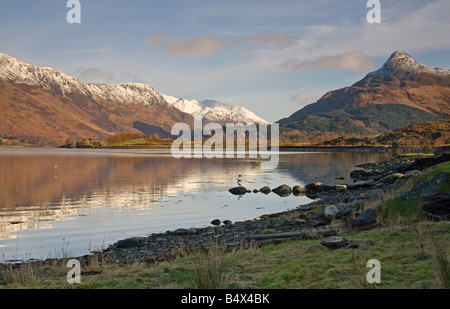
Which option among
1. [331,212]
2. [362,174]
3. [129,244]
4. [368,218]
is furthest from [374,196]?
[362,174]

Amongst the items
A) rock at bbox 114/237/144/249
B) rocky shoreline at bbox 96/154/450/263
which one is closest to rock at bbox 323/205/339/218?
rocky shoreline at bbox 96/154/450/263

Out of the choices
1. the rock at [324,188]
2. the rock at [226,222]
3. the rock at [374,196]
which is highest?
the rock at [374,196]

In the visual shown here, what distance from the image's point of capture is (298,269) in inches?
394

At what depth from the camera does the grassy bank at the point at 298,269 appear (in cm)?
849

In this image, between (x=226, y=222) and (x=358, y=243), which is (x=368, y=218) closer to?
(x=358, y=243)

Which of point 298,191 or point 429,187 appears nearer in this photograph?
point 429,187

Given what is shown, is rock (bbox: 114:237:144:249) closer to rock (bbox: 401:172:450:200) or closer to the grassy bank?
the grassy bank

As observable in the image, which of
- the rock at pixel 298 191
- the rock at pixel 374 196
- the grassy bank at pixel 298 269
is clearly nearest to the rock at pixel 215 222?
the rock at pixel 374 196

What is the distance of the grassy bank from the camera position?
8.49m

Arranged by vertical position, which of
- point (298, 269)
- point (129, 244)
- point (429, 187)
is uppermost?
point (429, 187)

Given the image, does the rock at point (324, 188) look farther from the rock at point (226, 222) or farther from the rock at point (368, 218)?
the rock at point (368, 218)

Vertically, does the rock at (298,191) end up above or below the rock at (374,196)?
below
